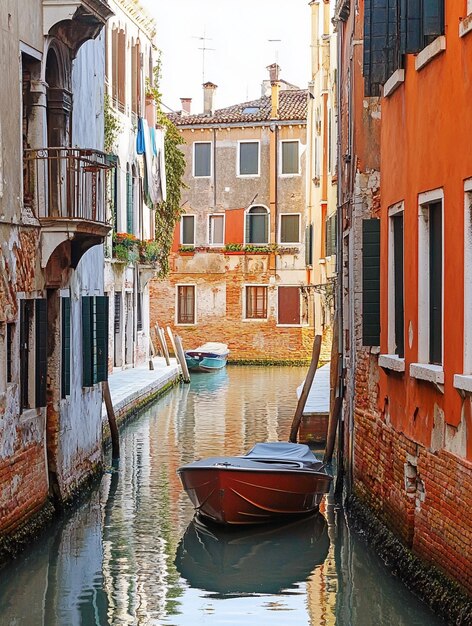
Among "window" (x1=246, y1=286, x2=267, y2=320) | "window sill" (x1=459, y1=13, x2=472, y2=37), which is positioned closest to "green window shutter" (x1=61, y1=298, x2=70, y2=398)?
"window sill" (x1=459, y1=13, x2=472, y2=37)

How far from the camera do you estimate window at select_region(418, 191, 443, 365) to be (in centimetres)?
856

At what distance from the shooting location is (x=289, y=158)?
37000mm

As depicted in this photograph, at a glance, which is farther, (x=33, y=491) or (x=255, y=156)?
(x=255, y=156)

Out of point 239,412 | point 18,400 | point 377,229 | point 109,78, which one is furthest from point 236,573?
point 109,78

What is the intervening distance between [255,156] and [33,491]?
27.5m

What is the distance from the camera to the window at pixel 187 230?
37.7 meters

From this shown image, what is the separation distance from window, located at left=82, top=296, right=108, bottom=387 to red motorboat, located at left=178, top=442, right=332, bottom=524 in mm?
1918

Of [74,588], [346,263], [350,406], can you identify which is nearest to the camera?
[74,588]

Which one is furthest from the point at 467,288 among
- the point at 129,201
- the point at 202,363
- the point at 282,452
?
the point at 202,363

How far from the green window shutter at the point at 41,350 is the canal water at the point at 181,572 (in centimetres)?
124

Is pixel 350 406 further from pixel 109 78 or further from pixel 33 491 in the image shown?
pixel 109 78

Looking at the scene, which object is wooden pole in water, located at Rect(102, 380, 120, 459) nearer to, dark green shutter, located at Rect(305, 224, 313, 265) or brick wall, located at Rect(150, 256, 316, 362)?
dark green shutter, located at Rect(305, 224, 313, 265)

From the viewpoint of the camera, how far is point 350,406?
12.6 m

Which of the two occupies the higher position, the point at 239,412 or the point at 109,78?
the point at 109,78
